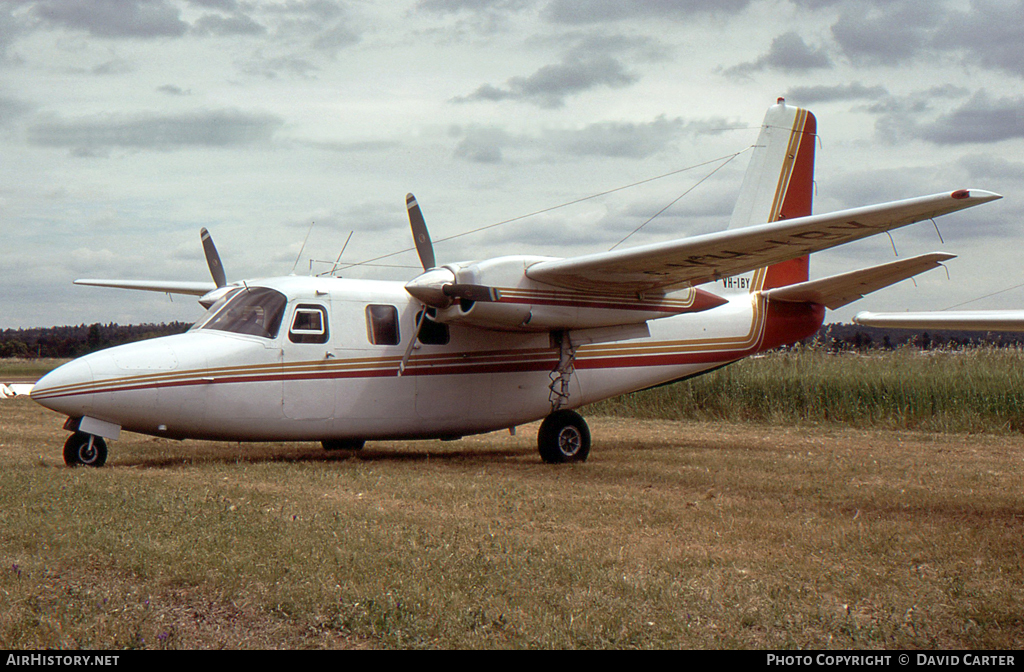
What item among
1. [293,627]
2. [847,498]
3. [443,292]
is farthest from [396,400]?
[293,627]

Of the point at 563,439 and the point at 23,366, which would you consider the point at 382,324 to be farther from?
the point at 23,366

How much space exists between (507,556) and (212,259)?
452 inches

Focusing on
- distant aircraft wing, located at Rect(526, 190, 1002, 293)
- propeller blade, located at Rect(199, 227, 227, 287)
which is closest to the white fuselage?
distant aircraft wing, located at Rect(526, 190, 1002, 293)

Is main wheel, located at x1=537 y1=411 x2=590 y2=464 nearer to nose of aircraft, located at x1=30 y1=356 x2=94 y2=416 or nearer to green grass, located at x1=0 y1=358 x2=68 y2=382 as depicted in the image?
nose of aircraft, located at x1=30 y1=356 x2=94 y2=416

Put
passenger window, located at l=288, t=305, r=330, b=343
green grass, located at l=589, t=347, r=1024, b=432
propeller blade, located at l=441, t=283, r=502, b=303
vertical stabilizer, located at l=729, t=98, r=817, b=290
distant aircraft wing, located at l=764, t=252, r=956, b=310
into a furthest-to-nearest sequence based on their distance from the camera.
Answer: green grass, located at l=589, t=347, r=1024, b=432
vertical stabilizer, located at l=729, t=98, r=817, b=290
distant aircraft wing, located at l=764, t=252, r=956, b=310
passenger window, located at l=288, t=305, r=330, b=343
propeller blade, located at l=441, t=283, r=502, b=303

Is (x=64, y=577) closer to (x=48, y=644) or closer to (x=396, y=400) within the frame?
(x=48, y=644)

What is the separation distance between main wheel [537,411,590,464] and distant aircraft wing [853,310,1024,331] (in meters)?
4.98

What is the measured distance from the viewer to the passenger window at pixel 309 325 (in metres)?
11.2

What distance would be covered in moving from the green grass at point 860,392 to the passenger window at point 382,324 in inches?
393

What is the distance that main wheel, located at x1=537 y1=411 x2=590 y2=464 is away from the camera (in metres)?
12.1

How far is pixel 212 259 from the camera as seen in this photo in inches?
614

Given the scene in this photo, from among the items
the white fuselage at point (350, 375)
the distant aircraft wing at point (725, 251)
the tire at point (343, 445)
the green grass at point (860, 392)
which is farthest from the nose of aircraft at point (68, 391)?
the green grass at point (860, 392)

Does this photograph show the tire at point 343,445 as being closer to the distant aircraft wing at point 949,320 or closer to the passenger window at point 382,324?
the passenger window at point 382,324

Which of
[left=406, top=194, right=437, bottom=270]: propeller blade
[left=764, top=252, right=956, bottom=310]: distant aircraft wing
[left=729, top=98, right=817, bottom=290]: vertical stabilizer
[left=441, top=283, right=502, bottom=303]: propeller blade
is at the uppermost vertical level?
[left=729, top=98, right=817, bottom=290]: vertical stabilizer
